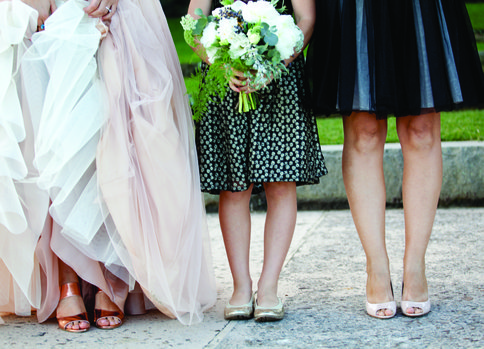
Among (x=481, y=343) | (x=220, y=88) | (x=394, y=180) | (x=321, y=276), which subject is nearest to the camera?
(x=481, y=343)

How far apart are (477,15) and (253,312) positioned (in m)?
7.45

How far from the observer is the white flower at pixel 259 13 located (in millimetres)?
2312

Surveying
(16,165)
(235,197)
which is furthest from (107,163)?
(235,197)

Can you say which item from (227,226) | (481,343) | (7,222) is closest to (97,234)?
(7,222)

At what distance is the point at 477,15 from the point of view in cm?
874

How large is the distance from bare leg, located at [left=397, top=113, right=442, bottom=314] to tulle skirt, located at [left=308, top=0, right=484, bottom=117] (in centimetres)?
13

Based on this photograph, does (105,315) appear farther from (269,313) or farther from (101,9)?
(101,9)

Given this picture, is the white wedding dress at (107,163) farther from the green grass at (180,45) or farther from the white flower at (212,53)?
the green grass at (180,45)

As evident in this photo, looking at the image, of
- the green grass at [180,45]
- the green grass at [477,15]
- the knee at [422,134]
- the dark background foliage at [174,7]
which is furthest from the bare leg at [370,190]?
the dark background foliage at [174,7]

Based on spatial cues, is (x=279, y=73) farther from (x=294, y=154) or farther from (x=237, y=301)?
(x=237, y=301)

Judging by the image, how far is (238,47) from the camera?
2305 millimetres

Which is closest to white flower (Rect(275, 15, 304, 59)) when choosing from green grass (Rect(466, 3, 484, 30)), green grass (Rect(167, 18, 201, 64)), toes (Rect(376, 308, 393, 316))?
toes (Rect(376, 308, 393, 316))

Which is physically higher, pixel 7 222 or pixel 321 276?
pixel 7 222

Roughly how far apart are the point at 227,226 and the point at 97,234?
0.53 metres
